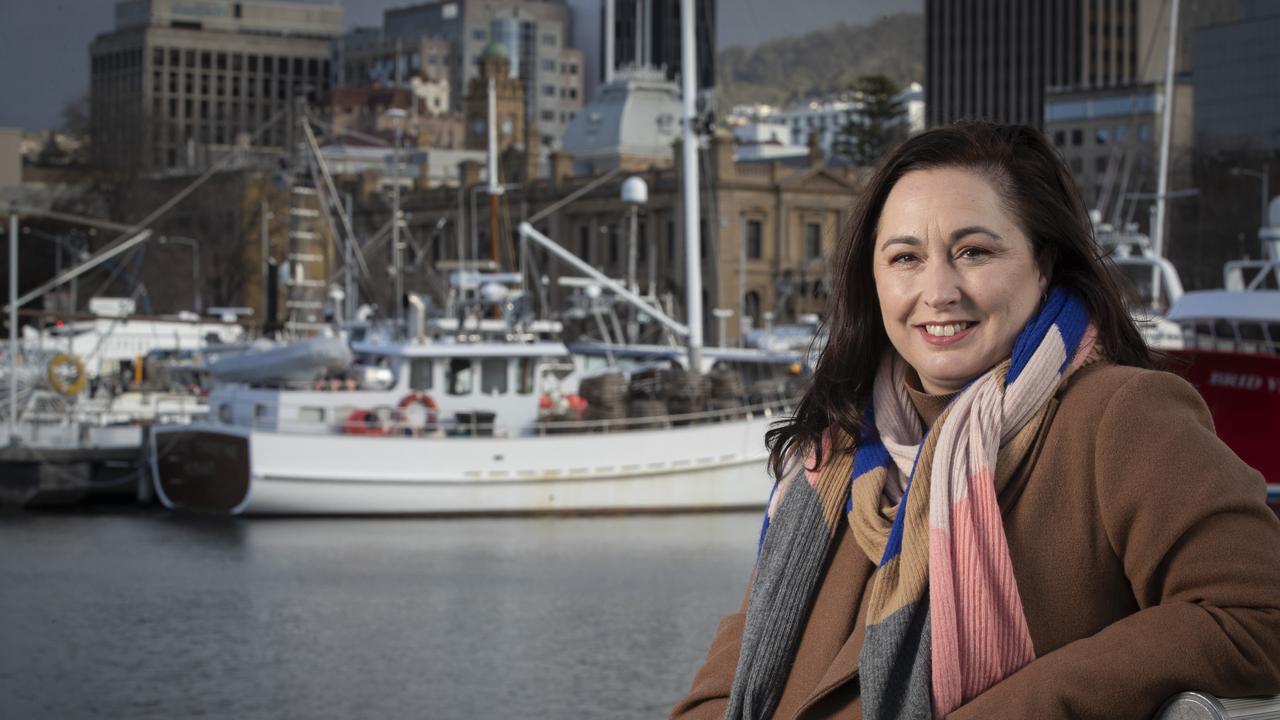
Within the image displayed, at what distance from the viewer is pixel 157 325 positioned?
151 ft

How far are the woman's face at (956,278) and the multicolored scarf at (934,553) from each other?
34 millimetres

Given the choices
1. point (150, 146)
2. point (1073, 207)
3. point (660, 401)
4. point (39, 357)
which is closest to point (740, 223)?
point (150, 146)

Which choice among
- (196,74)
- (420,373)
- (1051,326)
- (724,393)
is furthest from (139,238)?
(196,74)

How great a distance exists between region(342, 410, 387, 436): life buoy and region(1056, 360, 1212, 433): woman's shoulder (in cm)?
2215

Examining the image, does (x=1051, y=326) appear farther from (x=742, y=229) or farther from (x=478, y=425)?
(x=742, y=229)

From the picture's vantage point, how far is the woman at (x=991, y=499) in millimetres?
2039

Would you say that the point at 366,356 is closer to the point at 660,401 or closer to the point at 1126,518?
the point at 660,401

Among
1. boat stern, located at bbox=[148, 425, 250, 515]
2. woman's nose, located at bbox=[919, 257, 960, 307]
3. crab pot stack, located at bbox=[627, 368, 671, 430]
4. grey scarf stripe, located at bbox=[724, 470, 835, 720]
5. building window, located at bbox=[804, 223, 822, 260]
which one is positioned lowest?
boat stern, located at bbox=[148, 425, 250, 515]

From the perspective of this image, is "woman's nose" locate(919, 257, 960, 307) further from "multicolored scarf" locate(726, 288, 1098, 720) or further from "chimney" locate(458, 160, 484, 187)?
"chimney" locate(458, 160, 484, 187)

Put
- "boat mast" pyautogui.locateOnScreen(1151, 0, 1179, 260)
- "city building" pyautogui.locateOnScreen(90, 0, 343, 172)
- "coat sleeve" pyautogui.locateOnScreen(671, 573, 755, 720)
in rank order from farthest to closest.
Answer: "city building" pyautogui.locateOnScreen(90, 0, 343, 172), "boat mast" pyautogui.locateOnScreen(1151, 0, 1179, 260), "coat sleeve" pyautogui.locateOnScreen(671, 573, 755, 720)

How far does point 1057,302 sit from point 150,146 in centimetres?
7984

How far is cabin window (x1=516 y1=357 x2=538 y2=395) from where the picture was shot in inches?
993

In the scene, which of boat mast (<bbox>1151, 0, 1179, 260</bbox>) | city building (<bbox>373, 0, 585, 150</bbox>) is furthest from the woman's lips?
city building (<bbox>373, 0, 585, 150</bbox>)

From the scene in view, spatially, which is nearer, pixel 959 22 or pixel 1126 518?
pixel 1126 518
